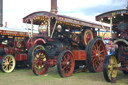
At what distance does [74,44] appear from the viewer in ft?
26.4

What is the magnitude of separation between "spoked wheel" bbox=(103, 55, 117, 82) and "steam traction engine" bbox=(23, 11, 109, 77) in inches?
67.7

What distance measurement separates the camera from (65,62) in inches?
254

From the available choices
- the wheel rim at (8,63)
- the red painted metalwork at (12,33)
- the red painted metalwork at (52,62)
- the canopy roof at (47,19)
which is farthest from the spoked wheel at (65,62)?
the red painted metalwork at (12,33)

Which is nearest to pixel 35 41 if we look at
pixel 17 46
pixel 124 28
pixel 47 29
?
pixel 47 29

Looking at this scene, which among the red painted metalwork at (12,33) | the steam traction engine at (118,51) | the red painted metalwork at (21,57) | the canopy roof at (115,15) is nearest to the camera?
the steam traction engine at (118,51)

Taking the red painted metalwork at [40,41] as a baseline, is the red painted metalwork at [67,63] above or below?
below

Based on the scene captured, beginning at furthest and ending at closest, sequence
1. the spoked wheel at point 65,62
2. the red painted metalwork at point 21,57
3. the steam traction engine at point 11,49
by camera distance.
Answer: the red painted metalwork at point 21,57 → the steam traction engine at point 11,49 → the spoked wheel at point 65,62

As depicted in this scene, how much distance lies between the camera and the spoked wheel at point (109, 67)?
502 cm

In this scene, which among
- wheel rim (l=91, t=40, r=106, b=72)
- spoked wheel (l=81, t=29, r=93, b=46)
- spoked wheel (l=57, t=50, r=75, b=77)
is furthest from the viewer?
spoked wheel (l=81, t=29, r=93, b=46)

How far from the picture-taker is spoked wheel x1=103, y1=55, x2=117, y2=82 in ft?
16.5

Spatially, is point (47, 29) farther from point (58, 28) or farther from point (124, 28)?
point (124, 28)

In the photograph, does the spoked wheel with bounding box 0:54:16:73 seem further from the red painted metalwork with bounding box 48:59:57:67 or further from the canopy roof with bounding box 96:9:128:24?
the canopy roof with bounding box 96:9:128:24

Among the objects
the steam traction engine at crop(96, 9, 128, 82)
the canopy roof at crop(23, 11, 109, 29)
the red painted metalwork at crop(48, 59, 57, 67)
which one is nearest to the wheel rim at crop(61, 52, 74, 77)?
the red painted metalwork at crop(48, 59, 57, 67)

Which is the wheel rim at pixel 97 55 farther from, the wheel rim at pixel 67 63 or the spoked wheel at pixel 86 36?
the wheel rim at pixel 67 63
